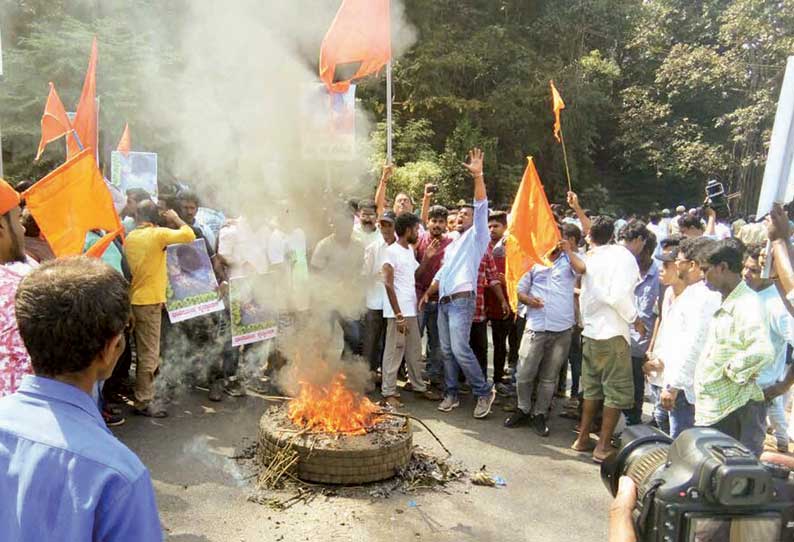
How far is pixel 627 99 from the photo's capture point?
2616 centimetres

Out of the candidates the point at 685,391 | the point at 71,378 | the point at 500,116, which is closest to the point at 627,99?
the point at 500,116

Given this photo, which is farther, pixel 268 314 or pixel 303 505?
pixel 268 314

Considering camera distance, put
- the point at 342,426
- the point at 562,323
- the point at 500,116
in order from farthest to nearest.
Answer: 1. the point at 500,116
2. the point at 562,323
3. the point at 342,426

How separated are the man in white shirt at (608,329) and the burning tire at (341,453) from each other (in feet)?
5.99

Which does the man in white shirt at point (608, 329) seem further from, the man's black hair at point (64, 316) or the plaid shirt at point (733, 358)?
the man's black hair at point (64, 316)

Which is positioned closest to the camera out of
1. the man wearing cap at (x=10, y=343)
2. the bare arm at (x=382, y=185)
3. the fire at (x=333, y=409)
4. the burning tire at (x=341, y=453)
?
the man wearing cap at (x=10, y=343)

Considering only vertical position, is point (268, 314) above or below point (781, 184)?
below

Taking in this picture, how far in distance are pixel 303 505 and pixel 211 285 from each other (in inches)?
119

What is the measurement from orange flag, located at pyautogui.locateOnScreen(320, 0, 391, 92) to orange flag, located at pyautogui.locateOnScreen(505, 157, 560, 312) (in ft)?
6.81

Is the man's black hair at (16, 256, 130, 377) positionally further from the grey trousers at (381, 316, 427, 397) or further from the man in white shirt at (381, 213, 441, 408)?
the grey trousers at (381, 316, 427, 397)

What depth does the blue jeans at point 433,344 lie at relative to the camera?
7.68m

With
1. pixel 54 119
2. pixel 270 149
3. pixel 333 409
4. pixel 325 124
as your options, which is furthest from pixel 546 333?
pixel 54 119

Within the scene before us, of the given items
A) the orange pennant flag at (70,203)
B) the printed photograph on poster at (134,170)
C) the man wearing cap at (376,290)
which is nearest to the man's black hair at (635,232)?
the man wearing cap at (376,290)

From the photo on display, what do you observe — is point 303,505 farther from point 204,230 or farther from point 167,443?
point 204,230
